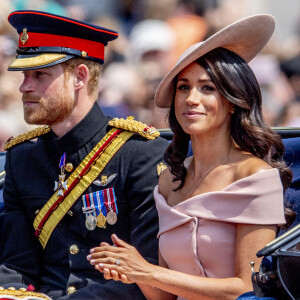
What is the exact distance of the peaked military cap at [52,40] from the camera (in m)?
3.56

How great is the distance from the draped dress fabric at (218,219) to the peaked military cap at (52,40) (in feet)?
3.19

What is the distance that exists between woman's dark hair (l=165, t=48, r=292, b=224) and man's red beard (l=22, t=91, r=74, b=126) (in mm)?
821

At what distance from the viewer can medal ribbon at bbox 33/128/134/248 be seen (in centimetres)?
351

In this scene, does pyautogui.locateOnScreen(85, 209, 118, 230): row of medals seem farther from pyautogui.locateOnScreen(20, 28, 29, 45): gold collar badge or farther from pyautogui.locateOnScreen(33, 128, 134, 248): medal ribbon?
pyautogui.locateOnScreen(20, 28, 29, 45): gold collar badge

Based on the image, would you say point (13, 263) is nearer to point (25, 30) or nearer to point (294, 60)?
point (25, 30)

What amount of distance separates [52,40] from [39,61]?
0.13 meters

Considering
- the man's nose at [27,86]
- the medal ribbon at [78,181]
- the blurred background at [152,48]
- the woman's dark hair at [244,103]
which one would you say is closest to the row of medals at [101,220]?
the medal ribbon at [78,181]

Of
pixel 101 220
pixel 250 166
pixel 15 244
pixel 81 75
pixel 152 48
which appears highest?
pixel 152 48

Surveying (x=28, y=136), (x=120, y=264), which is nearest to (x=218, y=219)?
(x=120, y=264)

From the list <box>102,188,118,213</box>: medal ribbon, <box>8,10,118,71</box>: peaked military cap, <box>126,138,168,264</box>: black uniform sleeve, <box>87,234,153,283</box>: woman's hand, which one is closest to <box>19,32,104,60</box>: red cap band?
<box>8,10,118,71</box>: peaked military cap

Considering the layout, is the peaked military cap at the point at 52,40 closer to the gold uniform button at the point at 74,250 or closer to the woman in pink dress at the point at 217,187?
the woman in pink dress at the point at 217,187

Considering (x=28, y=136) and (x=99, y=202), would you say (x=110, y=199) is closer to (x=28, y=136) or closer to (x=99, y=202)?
(x=99, y=202)

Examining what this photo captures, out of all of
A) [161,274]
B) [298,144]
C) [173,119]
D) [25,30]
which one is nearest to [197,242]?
[161,274]

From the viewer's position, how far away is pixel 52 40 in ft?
11.8
